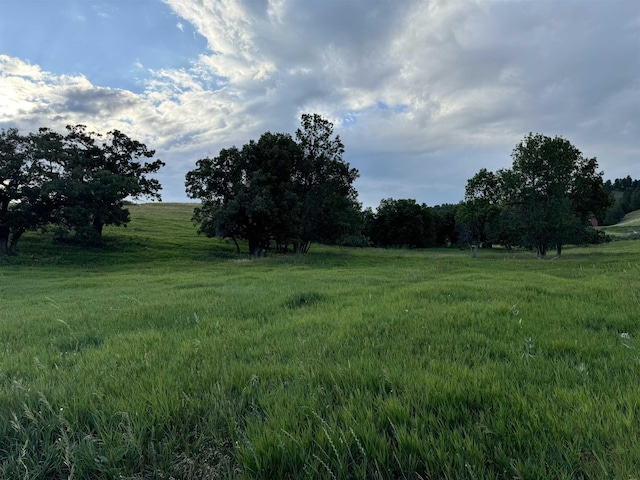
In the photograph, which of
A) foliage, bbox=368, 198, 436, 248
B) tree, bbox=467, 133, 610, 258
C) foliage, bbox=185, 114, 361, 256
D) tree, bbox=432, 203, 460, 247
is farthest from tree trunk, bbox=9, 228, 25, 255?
tree, bbox=432, 203, 460, 247

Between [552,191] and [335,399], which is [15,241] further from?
[552,191]

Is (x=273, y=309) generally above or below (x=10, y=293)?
above

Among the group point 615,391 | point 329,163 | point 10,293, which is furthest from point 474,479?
point 329,163

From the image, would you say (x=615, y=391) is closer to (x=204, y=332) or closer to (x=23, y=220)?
(x=204, y=332)

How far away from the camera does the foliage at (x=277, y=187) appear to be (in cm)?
3569

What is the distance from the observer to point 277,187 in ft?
122

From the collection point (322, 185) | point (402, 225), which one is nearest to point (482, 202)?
point (322, 185)

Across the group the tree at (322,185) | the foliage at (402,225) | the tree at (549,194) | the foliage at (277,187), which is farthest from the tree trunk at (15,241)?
the foliage at (402,225)

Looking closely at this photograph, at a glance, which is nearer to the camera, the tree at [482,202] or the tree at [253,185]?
the tree at [253,185]

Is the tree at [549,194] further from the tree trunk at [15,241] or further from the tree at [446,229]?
the tree at [446,229]

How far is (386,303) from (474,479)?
5328 mm

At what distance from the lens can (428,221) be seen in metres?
88.0

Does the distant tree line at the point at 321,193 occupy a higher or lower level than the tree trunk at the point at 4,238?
higher

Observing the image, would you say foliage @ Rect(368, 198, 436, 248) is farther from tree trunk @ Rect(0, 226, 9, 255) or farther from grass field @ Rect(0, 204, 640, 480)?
grass field @ Rect(0, 204, 640, 480)
